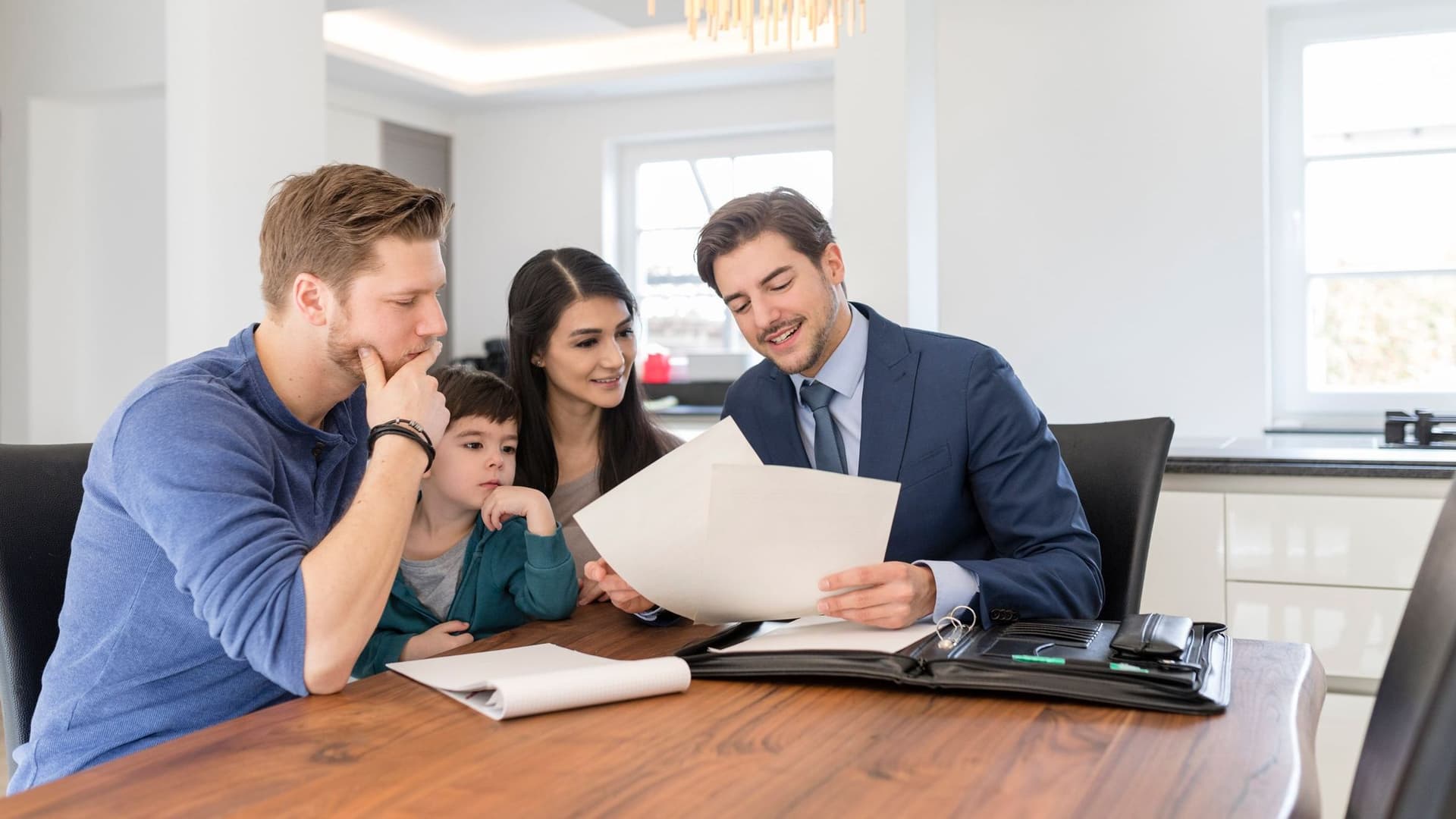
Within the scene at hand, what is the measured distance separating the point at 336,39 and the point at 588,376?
4.11m

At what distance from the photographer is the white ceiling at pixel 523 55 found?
5.21 m

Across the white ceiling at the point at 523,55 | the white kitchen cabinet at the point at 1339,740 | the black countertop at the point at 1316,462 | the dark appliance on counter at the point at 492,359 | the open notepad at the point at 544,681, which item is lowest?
the white kitchen cabinet at the point at 1339,740

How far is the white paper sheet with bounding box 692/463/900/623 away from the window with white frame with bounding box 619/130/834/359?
4689mm

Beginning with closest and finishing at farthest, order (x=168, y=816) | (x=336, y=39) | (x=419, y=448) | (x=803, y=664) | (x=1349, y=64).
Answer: (x=168, y=816)
(x=803, y=664)
(x=419, y=448)
(x=1349, y=64)
(x=336, y=39)

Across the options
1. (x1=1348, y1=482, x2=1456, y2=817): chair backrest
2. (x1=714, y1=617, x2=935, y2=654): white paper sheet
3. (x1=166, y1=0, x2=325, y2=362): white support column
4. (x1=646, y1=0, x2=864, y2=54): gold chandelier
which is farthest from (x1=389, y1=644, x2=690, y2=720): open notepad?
(x1=166, y1=0, x2=325, y2=362): white support column

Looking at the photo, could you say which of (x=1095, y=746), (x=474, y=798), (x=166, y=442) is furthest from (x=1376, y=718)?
(x=166, y=442)

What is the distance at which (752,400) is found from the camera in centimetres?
188

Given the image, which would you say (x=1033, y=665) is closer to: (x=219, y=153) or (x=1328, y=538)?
(x=1328, y=538)

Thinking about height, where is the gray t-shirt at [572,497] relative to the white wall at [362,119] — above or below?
below

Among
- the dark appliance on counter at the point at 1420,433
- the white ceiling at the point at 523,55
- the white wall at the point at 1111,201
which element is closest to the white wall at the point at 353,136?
the white ceiling at the point at 523,55

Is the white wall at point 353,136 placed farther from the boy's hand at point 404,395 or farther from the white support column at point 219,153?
the boy's hand at point 404,395

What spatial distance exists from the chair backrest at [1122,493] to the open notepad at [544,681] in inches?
32.6

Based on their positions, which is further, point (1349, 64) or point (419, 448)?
point (1349, 64)

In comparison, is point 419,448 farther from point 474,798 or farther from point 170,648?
point 474,798
